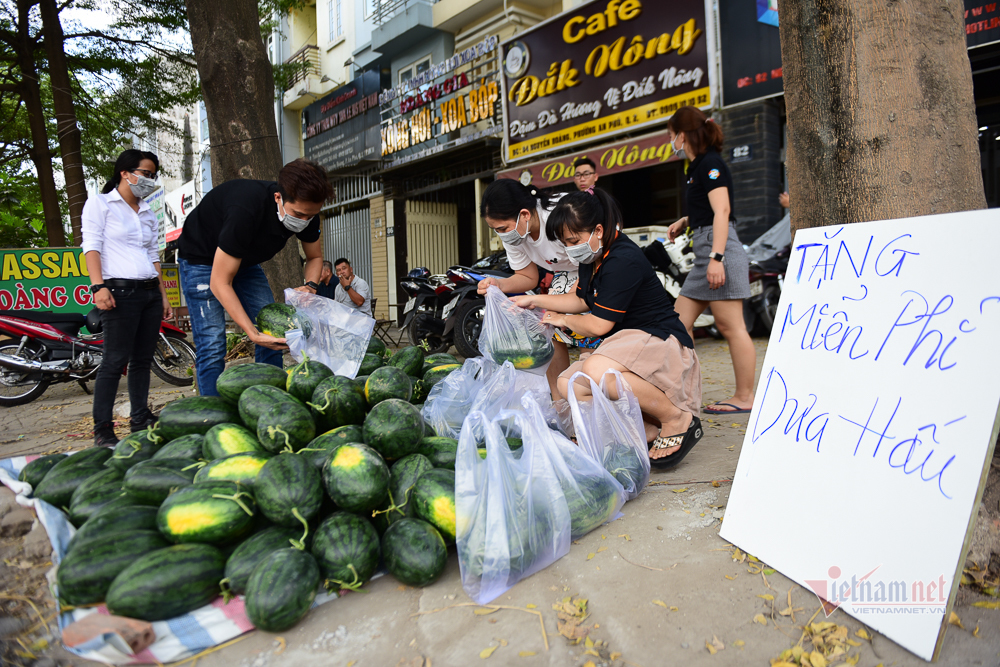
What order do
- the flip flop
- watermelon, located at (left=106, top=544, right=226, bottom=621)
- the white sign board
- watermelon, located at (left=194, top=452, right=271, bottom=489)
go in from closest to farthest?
the white sign board
watermelon, located at (left=106, top=544, right=226, bottom=621)
watermelon, located at (left=194, top=452, right=271, bottom=489)
the flip flop

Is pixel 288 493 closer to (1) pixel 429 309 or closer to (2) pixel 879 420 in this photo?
(2) pixel 879 420

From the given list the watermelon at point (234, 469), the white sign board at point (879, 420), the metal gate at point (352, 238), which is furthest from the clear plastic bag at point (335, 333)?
the metal gate at point (352, 238)

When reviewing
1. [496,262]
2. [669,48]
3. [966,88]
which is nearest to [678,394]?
[966,88]

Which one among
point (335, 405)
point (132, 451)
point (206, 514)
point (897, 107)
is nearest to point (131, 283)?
point (132, 451)

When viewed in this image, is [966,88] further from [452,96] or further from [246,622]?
[452,96]

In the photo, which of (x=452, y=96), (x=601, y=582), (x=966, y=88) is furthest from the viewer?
(x=452, y=96)

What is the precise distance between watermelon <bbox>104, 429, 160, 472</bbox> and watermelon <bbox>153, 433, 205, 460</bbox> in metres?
0.08

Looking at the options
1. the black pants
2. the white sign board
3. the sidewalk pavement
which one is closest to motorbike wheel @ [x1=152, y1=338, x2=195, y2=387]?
the black pants

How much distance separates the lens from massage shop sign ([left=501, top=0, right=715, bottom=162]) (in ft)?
26.5

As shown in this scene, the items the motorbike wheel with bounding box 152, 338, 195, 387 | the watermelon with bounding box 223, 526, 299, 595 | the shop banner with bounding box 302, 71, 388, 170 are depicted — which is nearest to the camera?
the watermelon with bounding box 223, 526, 299, 595

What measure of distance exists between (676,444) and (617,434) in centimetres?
47

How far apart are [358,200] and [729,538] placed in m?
14.0

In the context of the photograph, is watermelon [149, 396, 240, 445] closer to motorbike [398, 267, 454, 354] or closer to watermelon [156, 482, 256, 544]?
watermelon [156, 482, 256, 544]

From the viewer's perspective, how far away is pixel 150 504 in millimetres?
1941
